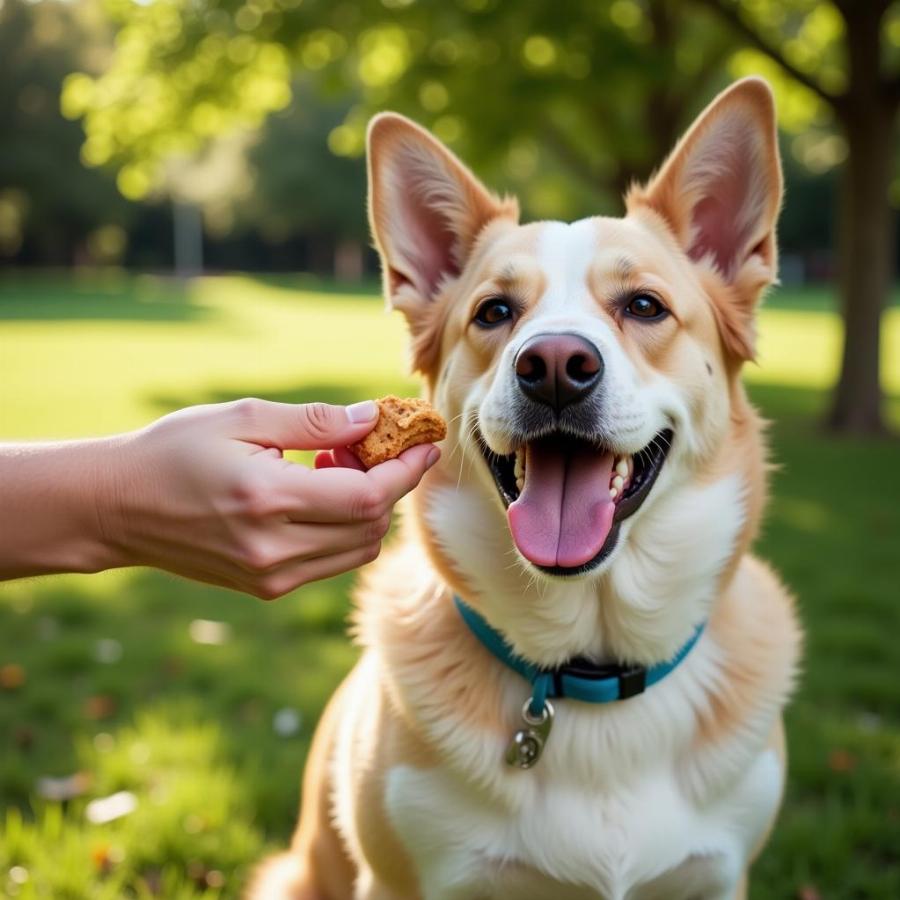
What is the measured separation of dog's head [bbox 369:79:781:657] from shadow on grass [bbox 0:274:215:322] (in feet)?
85.4

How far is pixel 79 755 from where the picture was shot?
3871 millimetres

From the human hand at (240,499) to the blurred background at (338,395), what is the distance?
1472 mm

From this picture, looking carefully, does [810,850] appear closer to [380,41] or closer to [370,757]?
[370,757]

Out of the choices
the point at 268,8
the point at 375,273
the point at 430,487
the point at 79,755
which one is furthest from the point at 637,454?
the point at 375,273

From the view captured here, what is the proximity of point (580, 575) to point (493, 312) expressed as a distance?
77cm

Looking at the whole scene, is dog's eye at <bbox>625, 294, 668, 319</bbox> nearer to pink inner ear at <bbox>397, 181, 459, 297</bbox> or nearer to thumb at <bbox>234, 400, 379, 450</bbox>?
pink inner ear at <bbox>397, 181, 459, 297</bbox>

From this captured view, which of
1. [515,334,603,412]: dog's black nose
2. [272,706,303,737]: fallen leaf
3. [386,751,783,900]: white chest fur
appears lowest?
[272,706,303,737]: fallen leaf

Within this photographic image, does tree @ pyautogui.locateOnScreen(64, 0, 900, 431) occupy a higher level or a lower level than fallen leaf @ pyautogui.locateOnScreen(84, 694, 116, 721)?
higher

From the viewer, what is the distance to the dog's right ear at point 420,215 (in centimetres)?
278

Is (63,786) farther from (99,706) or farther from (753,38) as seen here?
(753,38)

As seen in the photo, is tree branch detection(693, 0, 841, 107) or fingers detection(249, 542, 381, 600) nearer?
fingers detection(249, 542, 381, 600)

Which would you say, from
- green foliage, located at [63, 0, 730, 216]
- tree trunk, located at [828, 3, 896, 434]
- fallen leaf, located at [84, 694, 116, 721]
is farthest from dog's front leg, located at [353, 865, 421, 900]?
tree trunk, located at [828, 3, 896, 434]

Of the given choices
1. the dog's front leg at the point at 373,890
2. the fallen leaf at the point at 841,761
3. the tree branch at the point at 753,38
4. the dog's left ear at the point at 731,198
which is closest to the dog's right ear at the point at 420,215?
the dog's left ear at the point at 731,198

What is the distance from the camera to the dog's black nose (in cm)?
227
